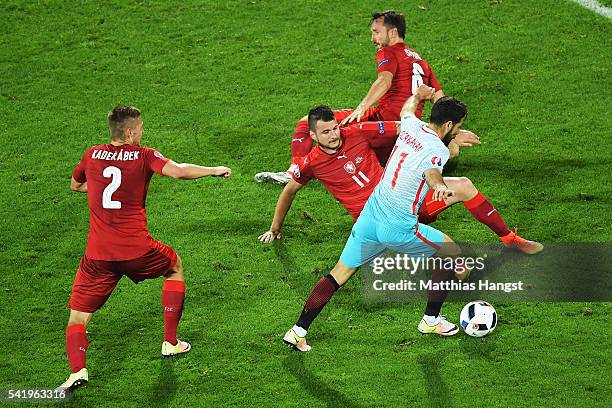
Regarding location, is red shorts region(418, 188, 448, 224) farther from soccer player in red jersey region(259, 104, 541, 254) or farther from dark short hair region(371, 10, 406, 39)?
dark short hair region(371, 10, 406, 39)

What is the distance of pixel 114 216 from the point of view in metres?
7.57

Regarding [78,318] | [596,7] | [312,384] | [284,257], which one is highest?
[596,7]

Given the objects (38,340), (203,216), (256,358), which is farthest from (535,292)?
(38,340)

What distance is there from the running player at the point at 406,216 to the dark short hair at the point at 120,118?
6.29 ft

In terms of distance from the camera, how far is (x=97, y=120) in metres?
12.1

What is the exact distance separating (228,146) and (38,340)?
154 inches

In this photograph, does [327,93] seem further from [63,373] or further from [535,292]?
[63,373]

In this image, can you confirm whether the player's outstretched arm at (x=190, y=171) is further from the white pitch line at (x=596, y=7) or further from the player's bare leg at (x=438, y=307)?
the white pitch line at (x=596, y=7)

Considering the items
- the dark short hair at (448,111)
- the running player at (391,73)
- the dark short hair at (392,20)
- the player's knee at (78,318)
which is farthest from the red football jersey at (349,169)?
the player's knee at (78,318)

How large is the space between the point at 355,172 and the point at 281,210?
107cm

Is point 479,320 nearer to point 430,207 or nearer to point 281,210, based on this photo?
point 430,207

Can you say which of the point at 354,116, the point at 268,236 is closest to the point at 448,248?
the point at 354,116

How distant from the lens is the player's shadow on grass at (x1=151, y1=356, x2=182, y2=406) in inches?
292

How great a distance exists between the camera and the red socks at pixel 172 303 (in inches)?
309
